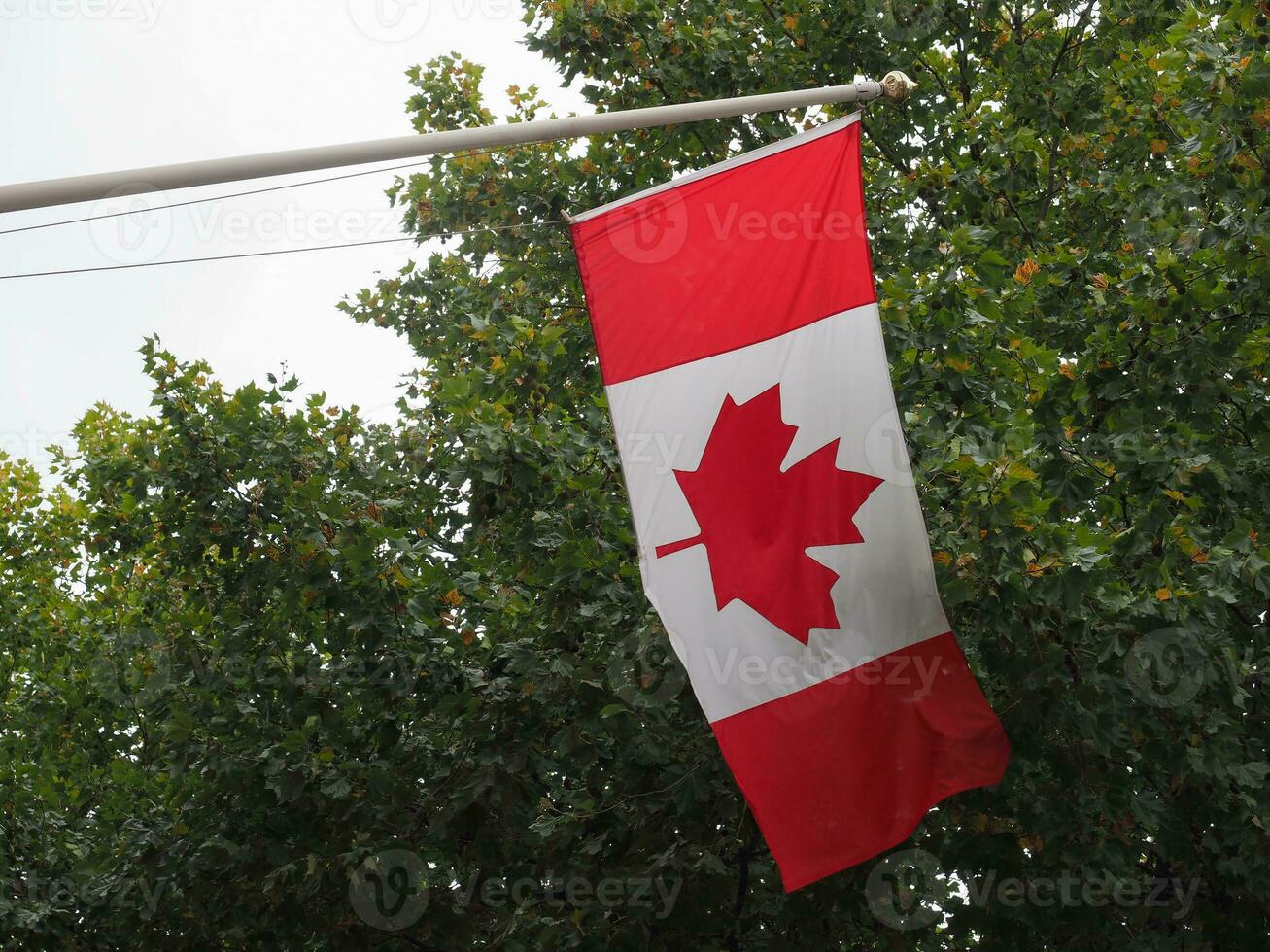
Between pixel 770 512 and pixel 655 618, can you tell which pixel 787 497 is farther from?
pixel 655 618

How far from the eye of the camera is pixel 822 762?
4812 mm

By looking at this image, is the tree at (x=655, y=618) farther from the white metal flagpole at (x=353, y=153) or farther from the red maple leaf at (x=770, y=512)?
the white metal flagpole at (x=353, y=153)

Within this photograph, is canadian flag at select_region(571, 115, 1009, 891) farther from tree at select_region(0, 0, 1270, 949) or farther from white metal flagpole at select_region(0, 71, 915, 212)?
tree at select_region(0, 0, 1270, 949)

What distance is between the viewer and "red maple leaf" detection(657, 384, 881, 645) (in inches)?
193

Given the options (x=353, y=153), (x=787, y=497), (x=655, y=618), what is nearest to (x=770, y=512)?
(x=787, y=497)

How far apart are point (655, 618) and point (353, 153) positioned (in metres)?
3.19

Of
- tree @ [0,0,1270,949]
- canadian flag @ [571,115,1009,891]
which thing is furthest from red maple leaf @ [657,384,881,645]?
tree @ [0,0,1270,949]

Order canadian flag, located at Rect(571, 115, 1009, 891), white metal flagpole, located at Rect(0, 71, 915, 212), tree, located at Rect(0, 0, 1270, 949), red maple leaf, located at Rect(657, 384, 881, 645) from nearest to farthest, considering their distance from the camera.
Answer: white metal flagpole, located at Rect(0, 71, 915, 212) → canadian flag, located at Rect(571, 115, 1009, 891) → red maple leaf, located at Rect(657, 384, 881, 645) → tree, located at Rect(0, 0, 1270, 949)

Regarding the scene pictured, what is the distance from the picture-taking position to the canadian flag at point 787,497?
4809mm

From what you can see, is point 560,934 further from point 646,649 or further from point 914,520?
point 914,520

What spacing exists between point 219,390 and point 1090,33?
7.47 metres

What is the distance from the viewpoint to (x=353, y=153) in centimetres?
438

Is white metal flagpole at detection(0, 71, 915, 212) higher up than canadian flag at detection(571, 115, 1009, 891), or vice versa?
white metal flagpole at detection(0, 71, 915, 212)

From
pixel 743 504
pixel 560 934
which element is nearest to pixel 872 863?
pixel 560 934
